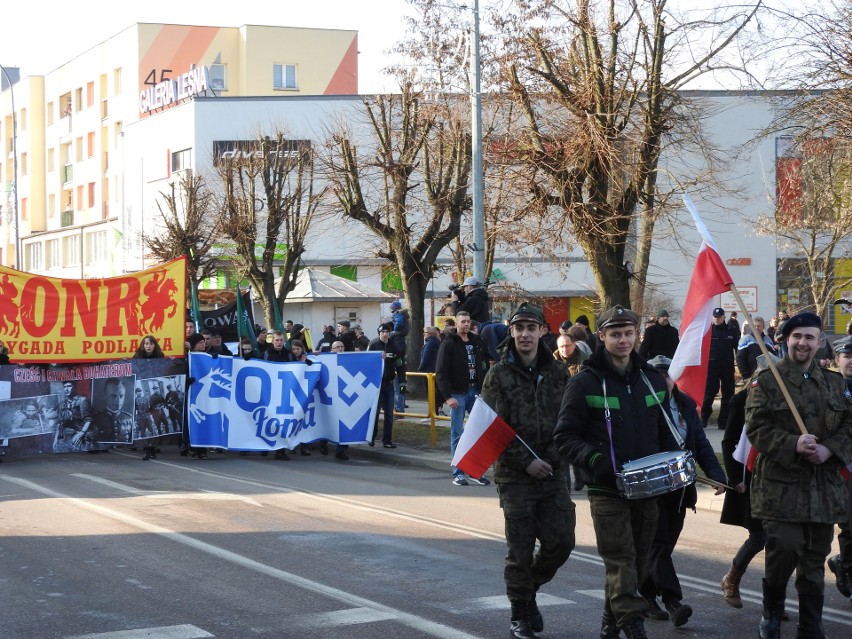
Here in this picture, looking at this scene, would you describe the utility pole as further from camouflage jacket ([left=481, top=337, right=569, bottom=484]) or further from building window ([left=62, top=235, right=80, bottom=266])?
building window ([left=62, top=235, right=80, bottom=266])

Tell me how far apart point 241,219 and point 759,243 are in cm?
2362

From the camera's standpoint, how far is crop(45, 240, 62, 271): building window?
74562 millimetres

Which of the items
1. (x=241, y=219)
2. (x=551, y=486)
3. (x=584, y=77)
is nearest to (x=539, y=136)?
(x=584, y=77)

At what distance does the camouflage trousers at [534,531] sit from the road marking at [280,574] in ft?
1.34

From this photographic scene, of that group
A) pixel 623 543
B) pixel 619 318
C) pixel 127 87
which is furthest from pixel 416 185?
pixel 127 87

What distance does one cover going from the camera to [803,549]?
6.16 m

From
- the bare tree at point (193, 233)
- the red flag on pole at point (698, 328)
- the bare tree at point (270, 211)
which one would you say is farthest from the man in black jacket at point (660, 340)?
the bare tree at point (193, 233)

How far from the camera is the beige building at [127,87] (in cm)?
6562

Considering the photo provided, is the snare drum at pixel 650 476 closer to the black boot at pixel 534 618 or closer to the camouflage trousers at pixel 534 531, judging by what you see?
the camouflage trousers at pixel 534 531

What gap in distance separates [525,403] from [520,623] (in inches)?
47.0

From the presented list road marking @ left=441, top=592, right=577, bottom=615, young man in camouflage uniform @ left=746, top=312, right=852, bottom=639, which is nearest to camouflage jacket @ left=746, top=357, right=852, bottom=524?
young man in camouflage uniform @ left=746, top=312, right=852, bottom=639

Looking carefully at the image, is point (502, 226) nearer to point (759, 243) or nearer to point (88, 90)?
point (759, 243)

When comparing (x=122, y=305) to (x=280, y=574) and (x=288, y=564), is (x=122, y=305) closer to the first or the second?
(x=288, y=564)

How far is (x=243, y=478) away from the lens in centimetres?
1380
